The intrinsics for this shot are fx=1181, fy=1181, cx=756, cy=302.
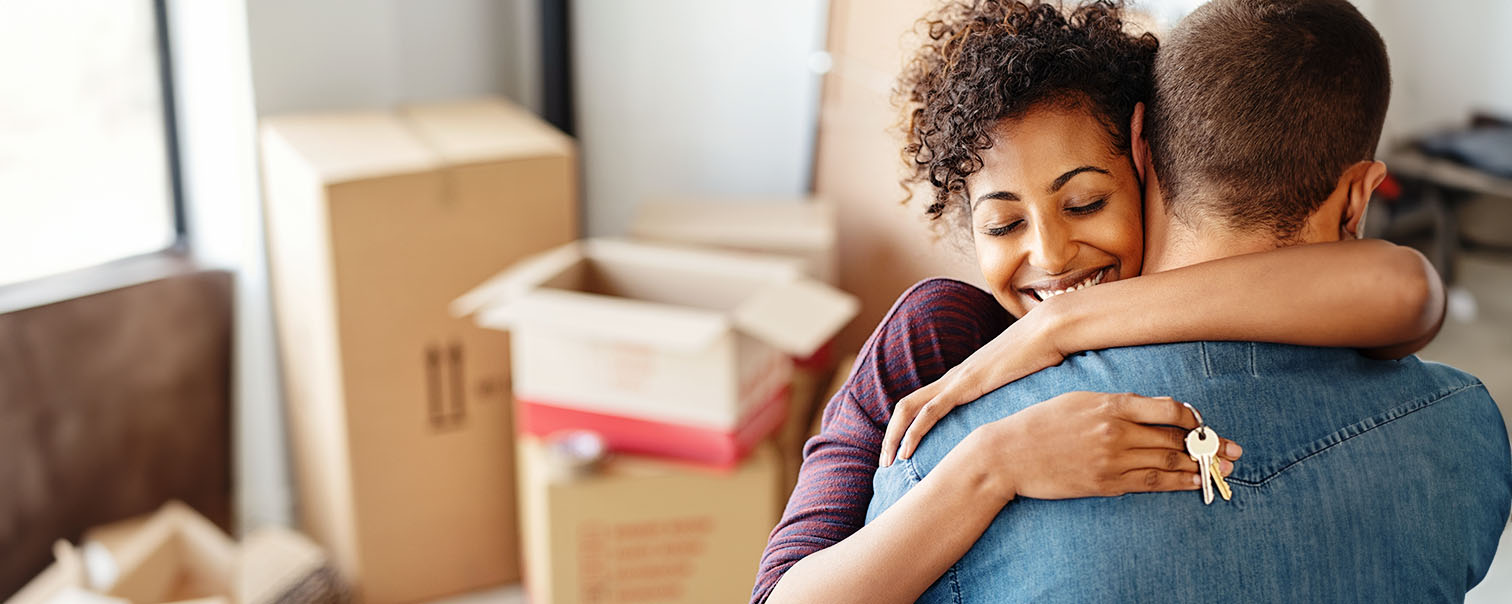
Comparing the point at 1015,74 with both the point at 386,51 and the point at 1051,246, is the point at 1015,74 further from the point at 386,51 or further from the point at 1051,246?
the point at 386,51

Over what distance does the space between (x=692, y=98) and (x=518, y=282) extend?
1038 millimetres

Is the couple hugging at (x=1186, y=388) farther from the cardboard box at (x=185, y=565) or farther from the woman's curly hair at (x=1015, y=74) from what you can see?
the cardboard box at (x=185, y=565)

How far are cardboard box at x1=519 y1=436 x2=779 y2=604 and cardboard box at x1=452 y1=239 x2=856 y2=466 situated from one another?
0.19ft

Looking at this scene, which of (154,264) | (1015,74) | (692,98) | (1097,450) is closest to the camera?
(1097,450)

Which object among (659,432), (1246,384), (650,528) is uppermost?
(1246,384)

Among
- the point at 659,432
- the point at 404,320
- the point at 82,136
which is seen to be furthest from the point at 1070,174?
the point at 82,136

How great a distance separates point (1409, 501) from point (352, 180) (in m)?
1.98

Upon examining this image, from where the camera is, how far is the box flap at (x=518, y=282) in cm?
220

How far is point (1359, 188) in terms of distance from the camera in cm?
82

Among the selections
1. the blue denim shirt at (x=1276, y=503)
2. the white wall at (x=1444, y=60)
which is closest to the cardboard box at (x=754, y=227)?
the white wall at (x=1444, y=60)

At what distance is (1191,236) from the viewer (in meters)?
0.85

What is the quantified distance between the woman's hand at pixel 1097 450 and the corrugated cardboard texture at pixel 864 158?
1225 mm

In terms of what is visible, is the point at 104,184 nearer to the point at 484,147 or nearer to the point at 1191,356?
the point at 484,147

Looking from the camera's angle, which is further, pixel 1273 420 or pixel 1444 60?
pixel 1444 60
